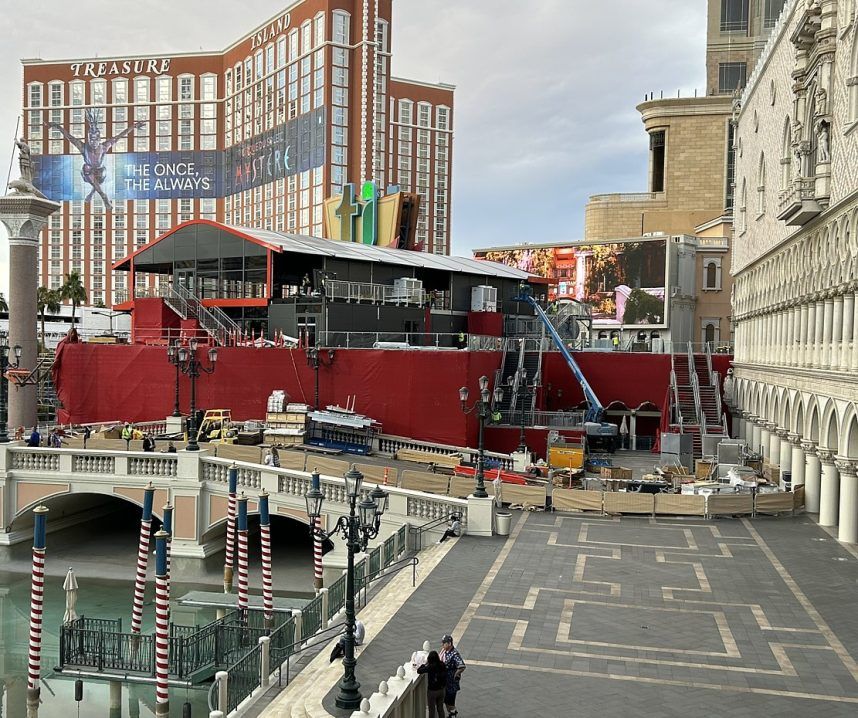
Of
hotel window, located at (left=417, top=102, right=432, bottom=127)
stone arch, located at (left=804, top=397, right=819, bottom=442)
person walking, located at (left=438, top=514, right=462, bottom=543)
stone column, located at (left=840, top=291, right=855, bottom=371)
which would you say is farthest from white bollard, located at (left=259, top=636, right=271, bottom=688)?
hotel window, located at (left=417, top=102, right=432, bottom=127)

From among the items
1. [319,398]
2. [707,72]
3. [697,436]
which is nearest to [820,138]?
[697,436]

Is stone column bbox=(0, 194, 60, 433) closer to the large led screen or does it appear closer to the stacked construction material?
the stacked construction material

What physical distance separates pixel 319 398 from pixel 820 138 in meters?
23.6

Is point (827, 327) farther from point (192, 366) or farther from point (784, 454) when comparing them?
point (192, 366)

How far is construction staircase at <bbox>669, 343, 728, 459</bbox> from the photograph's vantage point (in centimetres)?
4034

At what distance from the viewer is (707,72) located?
7350 cm

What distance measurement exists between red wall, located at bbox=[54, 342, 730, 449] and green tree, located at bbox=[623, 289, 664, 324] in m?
18.3

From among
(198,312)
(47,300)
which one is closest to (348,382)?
(198,312)

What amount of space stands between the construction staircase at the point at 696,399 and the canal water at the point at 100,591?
64.6 feet

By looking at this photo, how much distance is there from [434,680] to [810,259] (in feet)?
71.2

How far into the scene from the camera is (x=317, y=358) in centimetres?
3853

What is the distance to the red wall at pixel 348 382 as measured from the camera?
121 ft

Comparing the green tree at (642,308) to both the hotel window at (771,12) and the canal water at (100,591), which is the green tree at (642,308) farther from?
the canal water at (100,591)

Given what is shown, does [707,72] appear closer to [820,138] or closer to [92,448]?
[820,138]
